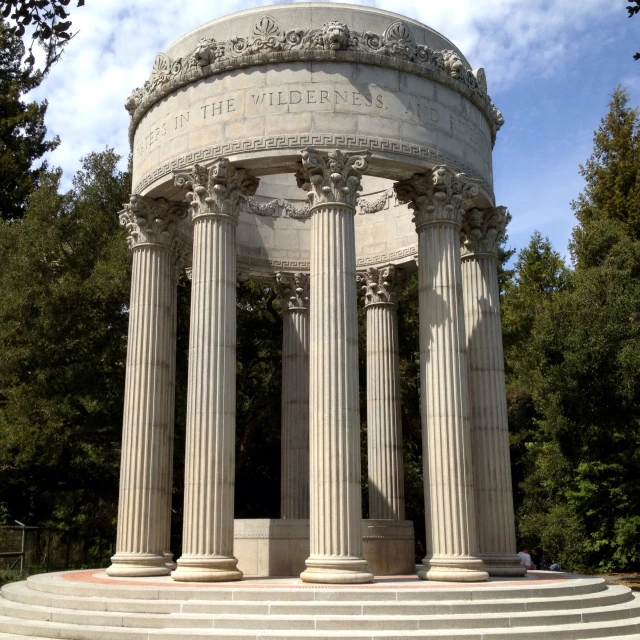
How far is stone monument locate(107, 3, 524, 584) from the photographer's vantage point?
2841cm

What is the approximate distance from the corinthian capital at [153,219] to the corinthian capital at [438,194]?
9967 mm

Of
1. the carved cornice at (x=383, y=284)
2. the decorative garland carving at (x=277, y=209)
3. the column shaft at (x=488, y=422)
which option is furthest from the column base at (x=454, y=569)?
the decorative garland carving at (x=277, y=209)

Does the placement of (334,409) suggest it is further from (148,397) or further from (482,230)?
(482,230)

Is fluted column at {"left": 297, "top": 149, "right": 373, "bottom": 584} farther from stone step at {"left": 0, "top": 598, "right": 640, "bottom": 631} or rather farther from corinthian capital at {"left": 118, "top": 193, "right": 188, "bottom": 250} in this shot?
corinthian capital at {"left": 118, "top": 193, "right": 188, "bottom": 250}

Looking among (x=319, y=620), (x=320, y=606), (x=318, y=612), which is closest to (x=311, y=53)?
(x=320, y=606)

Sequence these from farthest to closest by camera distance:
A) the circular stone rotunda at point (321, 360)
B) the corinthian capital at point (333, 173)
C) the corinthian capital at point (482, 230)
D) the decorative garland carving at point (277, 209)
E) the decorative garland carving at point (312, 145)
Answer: the decorative garland carving at point (277, 209) < the corinthian capital at point (482, 230) < the decorative garland carving at point (312, 145) < the corinthian capital at point (333, 173) < the circular stone rotunda at point (321, 360)

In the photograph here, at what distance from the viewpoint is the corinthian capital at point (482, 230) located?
3612 centimetres

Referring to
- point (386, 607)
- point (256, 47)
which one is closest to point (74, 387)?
point (256, 47)

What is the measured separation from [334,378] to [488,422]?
9328mm

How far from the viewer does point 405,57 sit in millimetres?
32094

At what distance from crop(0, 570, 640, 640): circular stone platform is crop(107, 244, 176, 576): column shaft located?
560 cm

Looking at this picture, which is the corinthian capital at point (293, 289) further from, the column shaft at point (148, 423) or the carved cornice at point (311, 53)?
the carved cornice at point (311, 53)

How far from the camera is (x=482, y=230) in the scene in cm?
3641

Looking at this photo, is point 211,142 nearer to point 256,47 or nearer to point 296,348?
point 256,47
